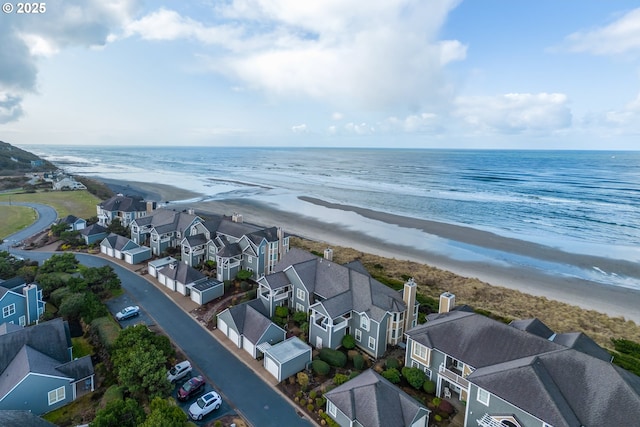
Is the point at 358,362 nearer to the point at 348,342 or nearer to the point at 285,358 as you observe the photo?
the point at 348,342

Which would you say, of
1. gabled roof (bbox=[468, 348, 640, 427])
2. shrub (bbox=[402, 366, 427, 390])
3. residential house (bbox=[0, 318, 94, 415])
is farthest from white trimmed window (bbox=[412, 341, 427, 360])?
residential house (bbox=[0, 318, 94, 415])

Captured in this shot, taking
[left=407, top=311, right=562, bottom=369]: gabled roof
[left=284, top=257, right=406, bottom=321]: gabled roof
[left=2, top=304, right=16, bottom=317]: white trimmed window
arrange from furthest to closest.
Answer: [left=284, top=257, right=406, bottom=321]: gabled roof, [left=2, top=304, right=16, bottom=317]: white trimmed window, [left=407, top=311, right=562, bottom=369]: gabled roof

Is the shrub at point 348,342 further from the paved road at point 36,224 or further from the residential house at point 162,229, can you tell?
the paved road at point 36,224

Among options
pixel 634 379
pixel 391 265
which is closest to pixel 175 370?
pixel 634 379

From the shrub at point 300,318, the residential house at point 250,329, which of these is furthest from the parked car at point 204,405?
the shrub at point 300,318

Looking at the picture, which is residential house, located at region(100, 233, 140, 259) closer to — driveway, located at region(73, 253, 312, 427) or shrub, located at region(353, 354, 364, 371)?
driveway, located at region(73, 253, 312, 427)
